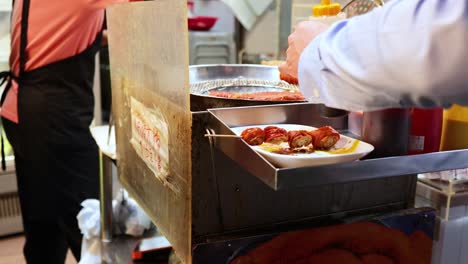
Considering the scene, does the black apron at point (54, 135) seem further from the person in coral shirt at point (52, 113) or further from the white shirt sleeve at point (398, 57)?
the white shirt sleeve at point (398, 57)

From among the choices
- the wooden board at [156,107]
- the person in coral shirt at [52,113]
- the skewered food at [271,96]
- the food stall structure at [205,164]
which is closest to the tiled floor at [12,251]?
the person in coral shirt at [52,113]

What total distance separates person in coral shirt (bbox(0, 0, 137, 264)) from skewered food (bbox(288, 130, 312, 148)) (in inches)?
51.4

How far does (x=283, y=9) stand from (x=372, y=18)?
7.12 feet

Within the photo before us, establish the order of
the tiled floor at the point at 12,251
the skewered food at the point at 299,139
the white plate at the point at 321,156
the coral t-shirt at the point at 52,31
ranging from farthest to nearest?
the tiled floor at the point at 12,251 → the coral t-shirt at the point at 52,31 → the skewered food at the point at 299,139 → the white plate at the point at 321,156

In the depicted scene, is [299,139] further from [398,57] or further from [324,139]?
[398,57]

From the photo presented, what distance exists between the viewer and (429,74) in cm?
55

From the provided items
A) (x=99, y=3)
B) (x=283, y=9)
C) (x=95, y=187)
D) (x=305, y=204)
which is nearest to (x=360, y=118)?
(x=305, y=204)

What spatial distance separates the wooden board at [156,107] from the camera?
0.84m

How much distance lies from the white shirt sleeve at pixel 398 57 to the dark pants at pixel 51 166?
58.7 inches

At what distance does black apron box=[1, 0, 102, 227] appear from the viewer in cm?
188

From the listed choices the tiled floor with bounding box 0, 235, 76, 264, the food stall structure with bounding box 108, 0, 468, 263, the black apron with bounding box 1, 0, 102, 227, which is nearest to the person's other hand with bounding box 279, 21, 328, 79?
the food stall structure with bounding box 108, 0, 468, 263

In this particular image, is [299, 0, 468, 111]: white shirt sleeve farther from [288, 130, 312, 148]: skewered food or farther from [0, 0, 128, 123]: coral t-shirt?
[0, 0, 128, 123]: coral t-shirt

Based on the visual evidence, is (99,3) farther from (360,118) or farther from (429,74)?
(429,74)

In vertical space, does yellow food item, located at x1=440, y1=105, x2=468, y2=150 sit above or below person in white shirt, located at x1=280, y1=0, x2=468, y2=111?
below
